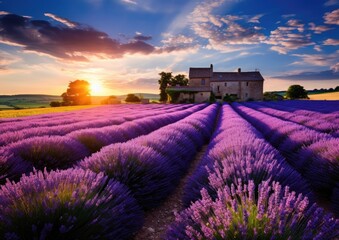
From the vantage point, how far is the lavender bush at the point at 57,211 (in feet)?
4.48

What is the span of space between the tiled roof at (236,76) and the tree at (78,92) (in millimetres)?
31401

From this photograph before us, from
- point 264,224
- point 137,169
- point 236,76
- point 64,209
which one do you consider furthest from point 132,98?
point 264,224

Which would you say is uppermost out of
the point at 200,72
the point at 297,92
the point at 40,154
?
the point at 200,72

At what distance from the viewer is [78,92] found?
65.1 meters

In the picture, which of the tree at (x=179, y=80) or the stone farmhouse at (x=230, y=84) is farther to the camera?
the tree at (x=179, y=80)

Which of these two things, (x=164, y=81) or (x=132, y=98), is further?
(x=132, y=98)

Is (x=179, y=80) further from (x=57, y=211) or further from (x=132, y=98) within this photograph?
(x=57, y=211)

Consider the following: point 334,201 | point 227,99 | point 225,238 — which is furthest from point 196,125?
point 227,99

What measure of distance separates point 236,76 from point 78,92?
39.7 meters

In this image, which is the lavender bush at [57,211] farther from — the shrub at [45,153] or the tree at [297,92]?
the tree at [297,92]

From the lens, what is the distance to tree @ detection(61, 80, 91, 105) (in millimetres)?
62478

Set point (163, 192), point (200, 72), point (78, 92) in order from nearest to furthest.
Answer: point (163, 192), point (200, 72), point (78, 92)

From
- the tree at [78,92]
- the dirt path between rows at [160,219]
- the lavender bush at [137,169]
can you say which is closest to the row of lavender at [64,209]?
the dirt path between rows at [160,219]

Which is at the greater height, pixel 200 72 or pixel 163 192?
pixel 200 72
